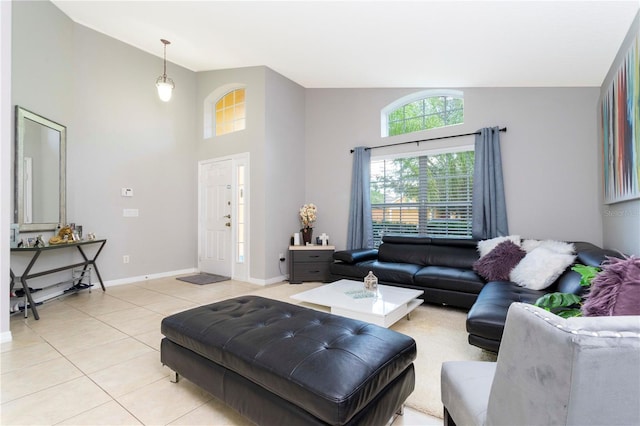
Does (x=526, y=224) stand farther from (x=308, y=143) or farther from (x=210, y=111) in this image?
(x=210, y=111)

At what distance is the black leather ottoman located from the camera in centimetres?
115

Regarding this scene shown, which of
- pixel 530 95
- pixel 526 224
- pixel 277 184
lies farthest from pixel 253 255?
pixel 530 95

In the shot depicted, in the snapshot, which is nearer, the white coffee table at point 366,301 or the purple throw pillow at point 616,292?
the purple throw pillow at point 616,292

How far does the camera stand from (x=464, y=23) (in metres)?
2.61

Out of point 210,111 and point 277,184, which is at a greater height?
point 210,111

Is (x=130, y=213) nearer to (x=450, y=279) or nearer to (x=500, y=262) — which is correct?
(x=450, y=279)

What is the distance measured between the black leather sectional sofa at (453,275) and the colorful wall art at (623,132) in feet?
1.84

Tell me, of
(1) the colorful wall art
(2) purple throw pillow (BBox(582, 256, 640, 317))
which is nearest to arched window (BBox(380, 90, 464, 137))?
(1) the colorful wall art

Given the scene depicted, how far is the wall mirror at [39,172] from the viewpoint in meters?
3.28

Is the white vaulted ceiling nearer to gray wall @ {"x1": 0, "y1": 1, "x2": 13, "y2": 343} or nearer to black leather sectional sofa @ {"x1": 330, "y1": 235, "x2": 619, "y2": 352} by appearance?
gray wall @ {"x1": 0, "y1": 1, "x2": 13, "y2": 343}

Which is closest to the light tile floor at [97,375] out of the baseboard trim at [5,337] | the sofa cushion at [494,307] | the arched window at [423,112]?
the baseboard trim at [5,337]

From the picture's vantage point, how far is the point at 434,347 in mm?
2322

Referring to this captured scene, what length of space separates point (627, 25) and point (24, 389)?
4813 mm

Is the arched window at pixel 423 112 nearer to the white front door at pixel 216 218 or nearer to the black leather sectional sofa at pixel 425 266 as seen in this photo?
the black leather sectional sofa at pixel 425 266
